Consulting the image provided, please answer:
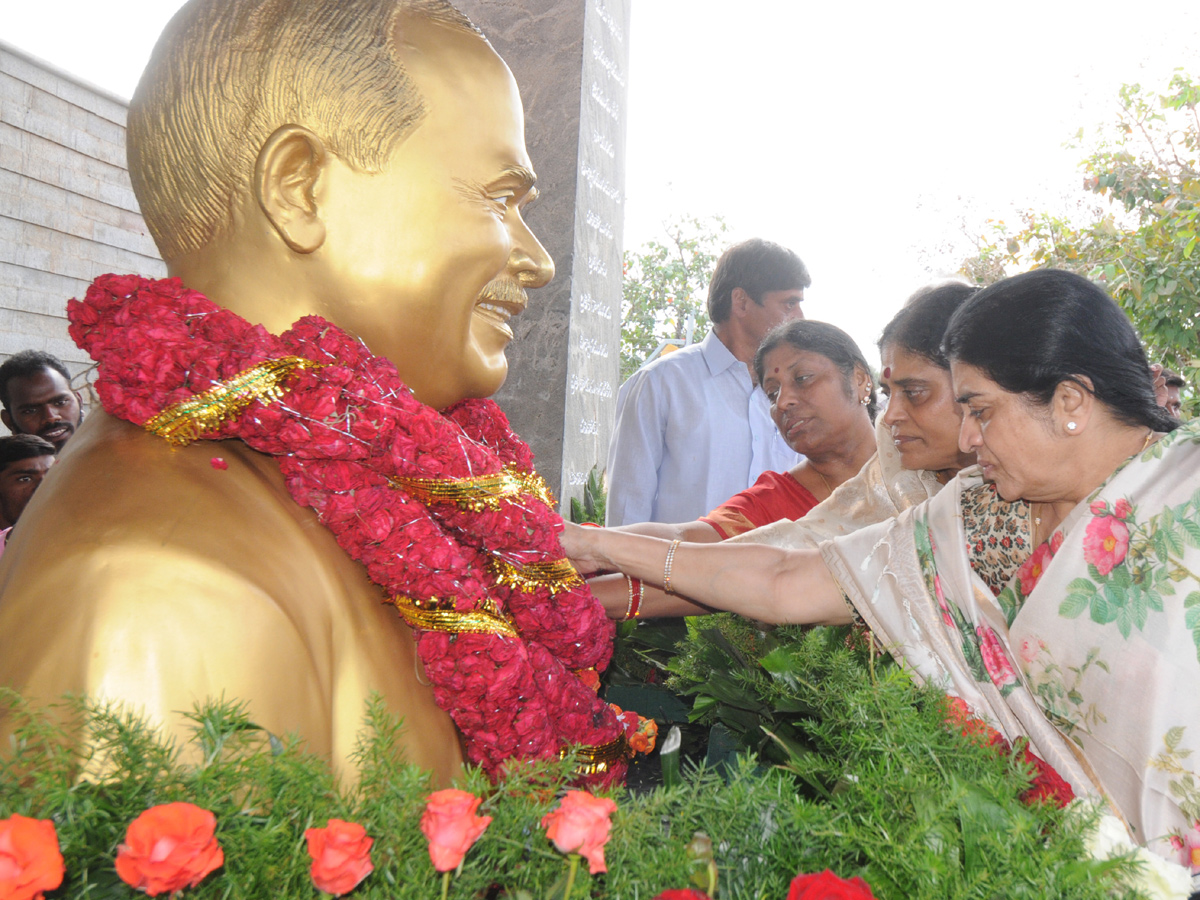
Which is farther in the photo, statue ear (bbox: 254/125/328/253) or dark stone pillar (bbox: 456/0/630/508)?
dark stone pillar (bbox: 456/0/630/508)

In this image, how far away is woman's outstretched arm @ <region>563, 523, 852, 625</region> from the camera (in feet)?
7.98

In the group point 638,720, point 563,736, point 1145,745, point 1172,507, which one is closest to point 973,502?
point 1172,507

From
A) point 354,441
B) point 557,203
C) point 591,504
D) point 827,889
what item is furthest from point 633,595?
point 557,203

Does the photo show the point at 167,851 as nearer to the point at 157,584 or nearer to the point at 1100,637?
the point at 157,584

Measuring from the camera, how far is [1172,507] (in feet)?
6.51

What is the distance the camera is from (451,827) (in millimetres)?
917

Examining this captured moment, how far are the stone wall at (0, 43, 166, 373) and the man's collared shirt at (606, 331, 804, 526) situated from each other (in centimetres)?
372

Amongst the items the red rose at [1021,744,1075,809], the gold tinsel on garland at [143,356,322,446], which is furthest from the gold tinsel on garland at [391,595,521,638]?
the red rose at [1021,744,1075,809]

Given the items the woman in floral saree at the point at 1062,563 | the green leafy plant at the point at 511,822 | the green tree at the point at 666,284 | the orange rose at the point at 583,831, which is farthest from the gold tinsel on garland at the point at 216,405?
the green tree at the point at 666,284

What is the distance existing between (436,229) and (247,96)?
0.33 metres

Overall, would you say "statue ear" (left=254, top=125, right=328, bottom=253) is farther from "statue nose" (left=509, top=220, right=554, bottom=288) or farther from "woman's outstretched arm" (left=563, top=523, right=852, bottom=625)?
"woman's outstretched arm" (left=563, top=523, right=852, bottom=625)

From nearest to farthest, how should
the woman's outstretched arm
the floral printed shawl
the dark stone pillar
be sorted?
the floral printed shawl
the woman's outstretched arm
the dark stone pillar

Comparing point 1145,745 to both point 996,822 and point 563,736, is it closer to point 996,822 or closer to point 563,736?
point 996,822

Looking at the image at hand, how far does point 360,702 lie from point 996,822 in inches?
31.5
